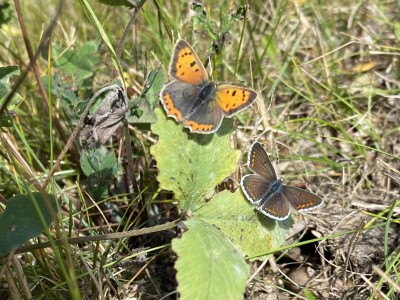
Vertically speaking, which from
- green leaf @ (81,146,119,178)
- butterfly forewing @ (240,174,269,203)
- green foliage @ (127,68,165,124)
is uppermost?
green foliage @ (127,68,165,124)

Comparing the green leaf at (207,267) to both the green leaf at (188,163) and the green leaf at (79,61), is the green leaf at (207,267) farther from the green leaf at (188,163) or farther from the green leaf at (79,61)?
the green leaf at (79,61)

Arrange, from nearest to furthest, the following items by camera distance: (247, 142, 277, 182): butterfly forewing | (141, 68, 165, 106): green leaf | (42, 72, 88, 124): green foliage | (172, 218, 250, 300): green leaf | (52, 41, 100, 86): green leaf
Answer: (172, 218, 250, 300): green leaf
(247, 142, 277, 182): butterfly forewing
(141, 68, 165, 106): green leaf
(42, 72, 88, 124): green foliage
(52, 41, 100, 86): green leaf

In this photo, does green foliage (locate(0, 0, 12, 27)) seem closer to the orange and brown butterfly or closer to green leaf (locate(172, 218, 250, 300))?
the orange and brown butterfly

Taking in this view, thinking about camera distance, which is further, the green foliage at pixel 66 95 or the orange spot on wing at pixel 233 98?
the green foliage at pixel 66 95

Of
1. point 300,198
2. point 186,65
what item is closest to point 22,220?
point 186,65

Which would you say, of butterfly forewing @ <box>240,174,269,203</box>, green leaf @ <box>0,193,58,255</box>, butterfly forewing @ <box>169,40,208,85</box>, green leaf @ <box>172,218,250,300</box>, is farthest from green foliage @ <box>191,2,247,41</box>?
green leaf @ <box>0,193,58,255</box>

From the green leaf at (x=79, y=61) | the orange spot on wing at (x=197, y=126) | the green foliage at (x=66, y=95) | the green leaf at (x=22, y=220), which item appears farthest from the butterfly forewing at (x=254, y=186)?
the green leaf at (x=79, y=61)

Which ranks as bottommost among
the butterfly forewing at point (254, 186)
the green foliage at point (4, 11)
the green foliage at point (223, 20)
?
the butterfly forewing at point (254, 186)
